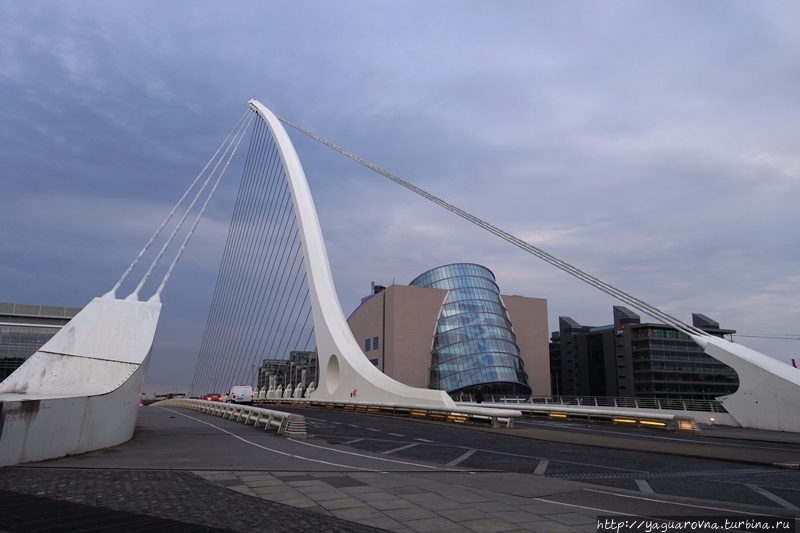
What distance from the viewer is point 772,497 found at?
8.66 metres

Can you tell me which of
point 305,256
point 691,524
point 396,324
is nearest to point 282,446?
point 691,524

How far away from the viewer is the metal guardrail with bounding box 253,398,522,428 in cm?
2331

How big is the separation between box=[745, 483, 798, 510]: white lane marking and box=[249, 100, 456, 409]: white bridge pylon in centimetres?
2600

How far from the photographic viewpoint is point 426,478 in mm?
9617

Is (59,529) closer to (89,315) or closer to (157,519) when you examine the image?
(157,519)

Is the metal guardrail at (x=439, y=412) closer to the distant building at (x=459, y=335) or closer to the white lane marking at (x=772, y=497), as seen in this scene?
the white lane marking at (x=772, y=497)

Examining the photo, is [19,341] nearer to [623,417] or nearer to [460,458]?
[460,458]

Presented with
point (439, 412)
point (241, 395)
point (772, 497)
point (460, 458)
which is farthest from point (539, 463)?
point (241, 395)

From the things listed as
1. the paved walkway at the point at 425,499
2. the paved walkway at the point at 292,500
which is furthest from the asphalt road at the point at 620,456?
the paved walkway at the point at 425,499

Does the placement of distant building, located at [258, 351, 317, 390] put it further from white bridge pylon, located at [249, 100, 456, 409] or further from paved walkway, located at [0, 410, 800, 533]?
paved walkway, located at [0, 410, 800, 533]

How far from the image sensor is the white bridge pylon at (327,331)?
37344mm

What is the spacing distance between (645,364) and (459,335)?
52999 millimetres

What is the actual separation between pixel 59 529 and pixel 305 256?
39.4 metres

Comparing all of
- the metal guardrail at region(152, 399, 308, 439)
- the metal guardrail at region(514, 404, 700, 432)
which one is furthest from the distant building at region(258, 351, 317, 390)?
the metal guardrail at region(514, 404, 700, 432)
